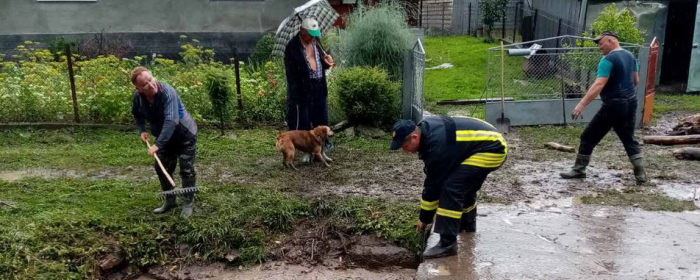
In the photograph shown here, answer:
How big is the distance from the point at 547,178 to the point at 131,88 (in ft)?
21.3

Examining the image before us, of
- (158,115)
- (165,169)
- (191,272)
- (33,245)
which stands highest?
(158,115)

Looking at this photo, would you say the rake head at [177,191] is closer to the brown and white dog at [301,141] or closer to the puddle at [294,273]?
the puddle at [294,273]

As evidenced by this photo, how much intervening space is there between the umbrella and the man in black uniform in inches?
133

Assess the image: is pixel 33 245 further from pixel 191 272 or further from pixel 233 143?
pixel 233 143

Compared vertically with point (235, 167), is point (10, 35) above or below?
above

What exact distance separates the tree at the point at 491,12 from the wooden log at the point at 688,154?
1431 centimetres

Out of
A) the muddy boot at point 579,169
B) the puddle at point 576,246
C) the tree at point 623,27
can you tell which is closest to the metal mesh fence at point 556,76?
the tree at point 623,27

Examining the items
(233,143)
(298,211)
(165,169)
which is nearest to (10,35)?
(233,143)

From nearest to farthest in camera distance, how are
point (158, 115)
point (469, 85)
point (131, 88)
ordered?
1. point (158, 115)
2. point (131, 88)
3. point (469, 85)

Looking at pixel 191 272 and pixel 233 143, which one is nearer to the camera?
pixel 191 272

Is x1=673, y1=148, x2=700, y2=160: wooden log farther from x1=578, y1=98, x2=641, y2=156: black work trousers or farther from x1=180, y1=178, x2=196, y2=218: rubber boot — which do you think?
x1=180, y1=178, x2=196, y2=218: rubber boot

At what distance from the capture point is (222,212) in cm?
541

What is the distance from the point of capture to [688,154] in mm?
7074

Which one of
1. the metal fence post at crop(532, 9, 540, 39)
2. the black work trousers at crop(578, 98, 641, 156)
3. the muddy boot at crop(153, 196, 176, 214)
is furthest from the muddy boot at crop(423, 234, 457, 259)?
the metal fence post at crop(532, 9, 540, 39)
